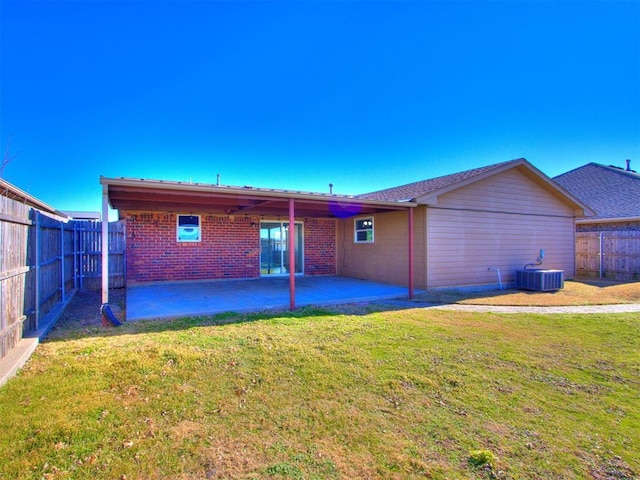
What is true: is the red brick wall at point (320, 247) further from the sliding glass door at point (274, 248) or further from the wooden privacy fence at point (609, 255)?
the wooden privacy fence at point (609, 255)

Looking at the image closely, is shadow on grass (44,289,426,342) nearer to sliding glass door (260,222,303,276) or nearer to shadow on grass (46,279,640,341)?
shadow on grass (46,279,640,341)

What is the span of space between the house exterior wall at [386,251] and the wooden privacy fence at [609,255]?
28.4 feet

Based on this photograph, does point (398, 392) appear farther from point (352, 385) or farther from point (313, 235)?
point (313, 235)

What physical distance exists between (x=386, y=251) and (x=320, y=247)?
319 centimetres

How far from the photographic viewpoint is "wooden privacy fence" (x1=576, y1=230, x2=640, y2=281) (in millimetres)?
12459

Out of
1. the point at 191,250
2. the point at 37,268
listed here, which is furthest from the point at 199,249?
the point at 37,268

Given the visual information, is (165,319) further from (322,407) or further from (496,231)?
(496,231)

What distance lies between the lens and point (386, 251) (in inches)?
429

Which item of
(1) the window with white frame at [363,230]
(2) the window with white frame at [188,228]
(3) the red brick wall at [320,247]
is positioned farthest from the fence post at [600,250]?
(2) the window with white frame at [188,228]

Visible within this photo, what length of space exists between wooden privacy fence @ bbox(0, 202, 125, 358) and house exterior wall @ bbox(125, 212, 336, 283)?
A: 1.15 metres

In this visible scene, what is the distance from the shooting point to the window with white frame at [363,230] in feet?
38.4

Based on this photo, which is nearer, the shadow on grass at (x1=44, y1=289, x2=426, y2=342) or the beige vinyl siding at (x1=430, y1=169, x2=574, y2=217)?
the shadow on grass at (x1=44, y1=289, x2=426, y2=342)

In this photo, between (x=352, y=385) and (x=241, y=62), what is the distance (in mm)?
10489

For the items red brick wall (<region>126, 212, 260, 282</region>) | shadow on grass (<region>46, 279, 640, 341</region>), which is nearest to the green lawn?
shadow on grass (<region>46, 279, 640, 341</region>)
